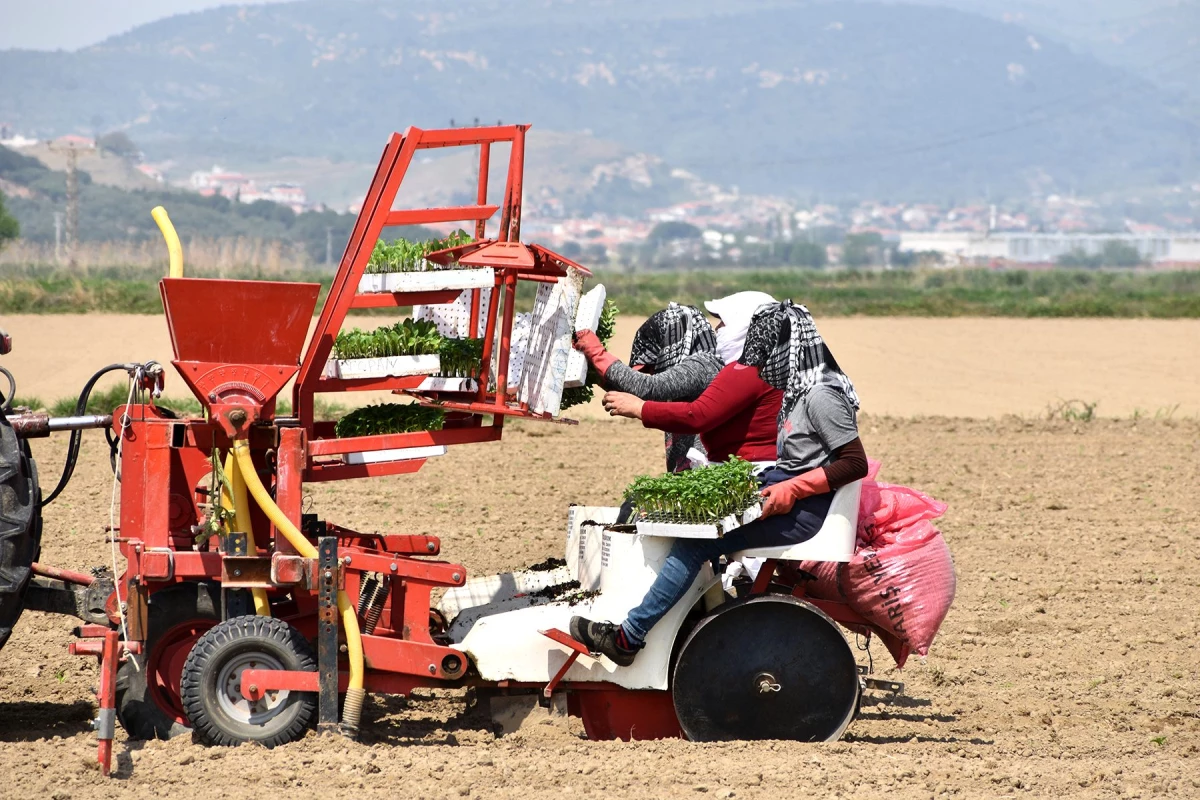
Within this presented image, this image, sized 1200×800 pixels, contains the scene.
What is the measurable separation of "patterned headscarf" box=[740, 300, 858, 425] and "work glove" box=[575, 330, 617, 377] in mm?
604

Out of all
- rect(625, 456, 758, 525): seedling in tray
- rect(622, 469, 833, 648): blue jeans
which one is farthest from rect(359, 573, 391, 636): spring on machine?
rect(625, 456, 758, 525): seedling in tray

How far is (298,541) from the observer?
17.0ft

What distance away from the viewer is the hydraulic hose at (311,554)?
5145 mm

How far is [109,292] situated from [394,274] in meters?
23.6

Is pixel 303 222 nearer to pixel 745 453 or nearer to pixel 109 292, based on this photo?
pixel 109 292

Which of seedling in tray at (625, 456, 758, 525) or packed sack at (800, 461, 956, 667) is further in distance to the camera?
packed sack at (800, 461, 956, 667)

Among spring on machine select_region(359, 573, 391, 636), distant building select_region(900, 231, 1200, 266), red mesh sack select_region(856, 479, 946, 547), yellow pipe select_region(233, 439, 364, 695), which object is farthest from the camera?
distant building select_region(900, 231, 1200, 266)

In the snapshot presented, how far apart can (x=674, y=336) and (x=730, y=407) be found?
0.88 meters

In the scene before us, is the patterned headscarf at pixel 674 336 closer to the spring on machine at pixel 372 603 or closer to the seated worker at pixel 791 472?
the seated worker at pixel 791 472

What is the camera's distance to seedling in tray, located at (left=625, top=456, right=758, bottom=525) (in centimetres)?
523

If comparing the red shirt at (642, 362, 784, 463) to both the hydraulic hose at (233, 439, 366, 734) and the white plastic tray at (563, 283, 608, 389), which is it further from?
the hydraulic hose at (233, 439, 366, 734)

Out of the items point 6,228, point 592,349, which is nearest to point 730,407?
point 592,349

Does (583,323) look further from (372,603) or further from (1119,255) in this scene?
(1119,255)

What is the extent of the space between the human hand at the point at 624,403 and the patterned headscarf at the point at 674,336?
0.62 metres
